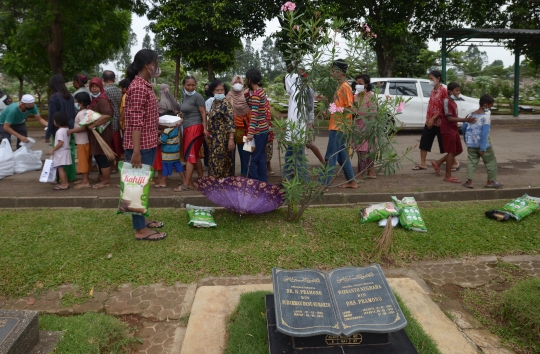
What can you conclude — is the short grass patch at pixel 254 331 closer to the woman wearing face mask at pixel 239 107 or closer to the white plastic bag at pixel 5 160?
the woman wearing face mask at pixel 239 107

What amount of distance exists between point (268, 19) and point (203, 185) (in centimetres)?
1132

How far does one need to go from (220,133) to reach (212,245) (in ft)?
6.01

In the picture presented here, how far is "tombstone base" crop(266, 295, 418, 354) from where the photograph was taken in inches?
109

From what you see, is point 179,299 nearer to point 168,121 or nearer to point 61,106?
point 168,121

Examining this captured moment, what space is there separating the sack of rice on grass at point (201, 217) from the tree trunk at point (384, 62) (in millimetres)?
13475

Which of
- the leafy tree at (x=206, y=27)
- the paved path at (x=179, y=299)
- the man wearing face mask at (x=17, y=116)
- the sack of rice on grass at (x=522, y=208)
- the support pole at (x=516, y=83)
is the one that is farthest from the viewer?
the support pole at (x=516, y=83)

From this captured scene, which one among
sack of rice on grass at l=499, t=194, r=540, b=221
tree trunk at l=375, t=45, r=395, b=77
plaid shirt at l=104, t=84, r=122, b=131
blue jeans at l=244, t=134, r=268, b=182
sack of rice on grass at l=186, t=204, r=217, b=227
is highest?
tree trunk at l=375, t=45, r=395, b=77

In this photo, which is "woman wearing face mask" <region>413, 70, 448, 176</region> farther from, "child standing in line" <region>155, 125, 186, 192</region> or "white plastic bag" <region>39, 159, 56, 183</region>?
"white plastic bag" <region>39, 159, 56, 183</region>

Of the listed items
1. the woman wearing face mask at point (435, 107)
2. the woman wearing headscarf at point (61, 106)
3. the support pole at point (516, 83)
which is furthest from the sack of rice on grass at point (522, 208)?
the support pole at point (516, 83)

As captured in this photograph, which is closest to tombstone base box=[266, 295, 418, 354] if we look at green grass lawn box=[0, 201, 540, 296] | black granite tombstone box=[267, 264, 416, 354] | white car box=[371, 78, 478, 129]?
black granite tombstone box=[267, 264, 416, 354]

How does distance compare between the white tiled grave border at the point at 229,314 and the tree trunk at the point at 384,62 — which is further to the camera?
the tree trunk at the point at 384,62

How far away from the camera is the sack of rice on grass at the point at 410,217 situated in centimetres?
479

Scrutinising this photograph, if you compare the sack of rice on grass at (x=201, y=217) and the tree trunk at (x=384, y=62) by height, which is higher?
the tree trunk at (x=384, y=62)

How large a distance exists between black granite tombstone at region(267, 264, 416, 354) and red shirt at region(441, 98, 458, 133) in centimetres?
435
